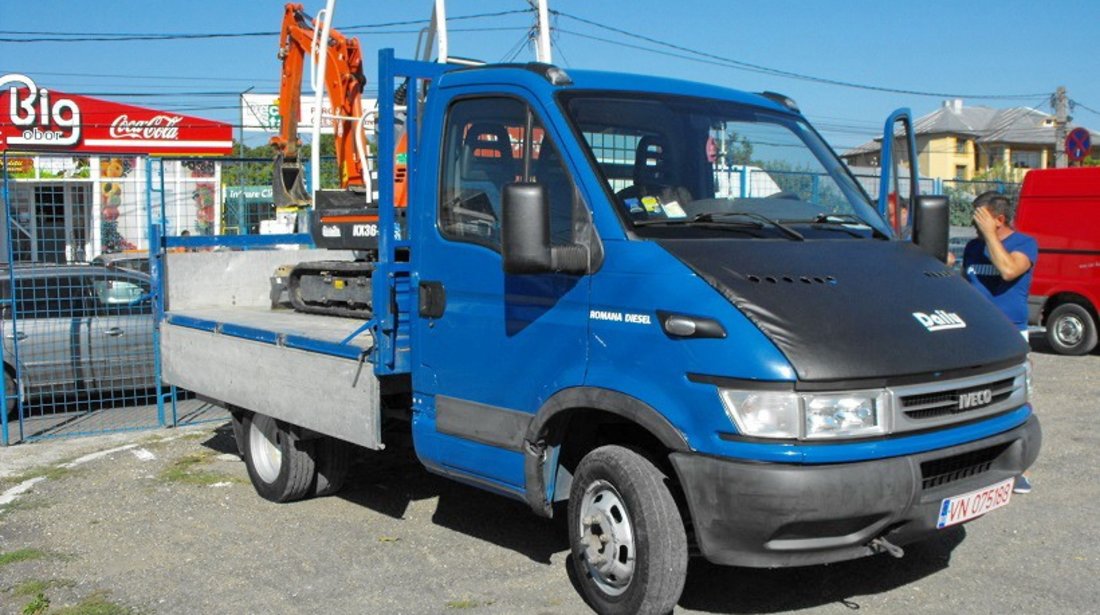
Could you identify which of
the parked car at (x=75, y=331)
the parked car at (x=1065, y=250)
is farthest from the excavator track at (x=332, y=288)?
the parked car at (x=1065, y=250)

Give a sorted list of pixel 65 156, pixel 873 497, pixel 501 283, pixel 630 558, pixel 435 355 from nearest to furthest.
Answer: pixel 873 497 < pixel 630 558 < pixel 501 283 < pixel 435 355 < pixel 65 156

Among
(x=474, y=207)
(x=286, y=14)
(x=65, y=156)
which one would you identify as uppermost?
(x=286, y=14)

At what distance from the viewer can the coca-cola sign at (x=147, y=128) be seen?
27.9 meters

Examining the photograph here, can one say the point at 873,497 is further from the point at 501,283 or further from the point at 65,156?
the point at 65,156

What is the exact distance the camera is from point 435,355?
564cm

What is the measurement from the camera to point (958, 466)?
4.58 metres

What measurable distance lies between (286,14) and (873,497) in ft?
24.3

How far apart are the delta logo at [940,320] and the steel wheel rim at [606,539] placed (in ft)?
4.82

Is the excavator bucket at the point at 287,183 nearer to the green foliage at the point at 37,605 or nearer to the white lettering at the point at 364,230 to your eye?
the white lettering at the point at 364,230

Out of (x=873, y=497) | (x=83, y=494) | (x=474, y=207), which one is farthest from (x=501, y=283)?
(x=83, y=494)

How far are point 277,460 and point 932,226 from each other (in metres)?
4.47

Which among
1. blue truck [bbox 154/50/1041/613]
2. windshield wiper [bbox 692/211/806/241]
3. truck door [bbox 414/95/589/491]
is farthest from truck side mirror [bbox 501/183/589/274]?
windshield wiper [bbox 692/211/806/241]

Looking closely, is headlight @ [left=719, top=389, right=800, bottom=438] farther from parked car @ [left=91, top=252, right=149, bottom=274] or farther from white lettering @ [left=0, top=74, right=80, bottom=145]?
white lettering @ [left=0, top=74, right=80, bottom=145]

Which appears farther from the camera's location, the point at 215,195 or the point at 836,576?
the point at 215,195
